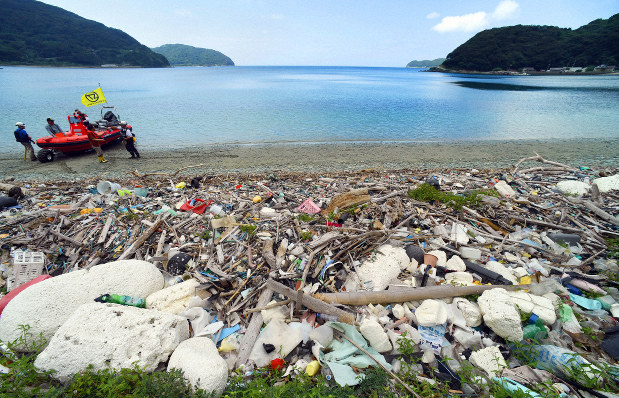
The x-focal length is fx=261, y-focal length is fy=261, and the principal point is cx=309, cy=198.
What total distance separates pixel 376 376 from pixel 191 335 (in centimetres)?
286

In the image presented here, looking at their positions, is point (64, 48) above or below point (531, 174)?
above

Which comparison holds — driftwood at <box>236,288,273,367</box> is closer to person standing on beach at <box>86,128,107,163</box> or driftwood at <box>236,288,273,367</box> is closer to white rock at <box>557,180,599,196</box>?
white rock at <box>557,180,599,196</box>

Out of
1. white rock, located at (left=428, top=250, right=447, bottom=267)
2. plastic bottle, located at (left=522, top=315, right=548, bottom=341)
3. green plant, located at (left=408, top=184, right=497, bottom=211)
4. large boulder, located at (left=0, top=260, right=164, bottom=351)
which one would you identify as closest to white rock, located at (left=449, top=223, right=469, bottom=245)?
white rock, located at (left=428, top=250, right=447, bottom=267)

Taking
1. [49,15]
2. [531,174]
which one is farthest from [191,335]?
[49,15]

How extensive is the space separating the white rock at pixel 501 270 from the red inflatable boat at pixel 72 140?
64.9ft

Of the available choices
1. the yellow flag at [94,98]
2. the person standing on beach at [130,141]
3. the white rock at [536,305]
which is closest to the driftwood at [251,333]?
the white rock at [536,305]

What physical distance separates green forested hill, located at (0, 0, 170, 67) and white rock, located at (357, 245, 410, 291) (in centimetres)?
19651

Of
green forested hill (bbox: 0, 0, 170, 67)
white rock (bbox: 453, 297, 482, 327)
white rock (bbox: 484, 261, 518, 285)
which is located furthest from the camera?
green forested hill (bbox: 0, 0, 170, 67)

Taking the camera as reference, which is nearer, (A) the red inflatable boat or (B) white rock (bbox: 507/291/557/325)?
(B) white rock (bbox: 507/291/557/325)

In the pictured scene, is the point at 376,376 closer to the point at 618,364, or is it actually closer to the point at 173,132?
the point at 618,364

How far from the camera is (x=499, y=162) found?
1612 centimetres

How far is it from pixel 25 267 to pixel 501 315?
8.81 m

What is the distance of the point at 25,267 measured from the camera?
5.38 meters

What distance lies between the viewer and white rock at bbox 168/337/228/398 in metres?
3.24
